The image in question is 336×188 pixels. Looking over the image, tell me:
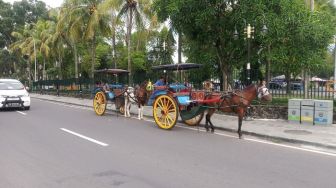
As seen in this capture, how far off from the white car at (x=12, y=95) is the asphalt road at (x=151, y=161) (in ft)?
26.2

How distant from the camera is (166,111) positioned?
43.6 ft

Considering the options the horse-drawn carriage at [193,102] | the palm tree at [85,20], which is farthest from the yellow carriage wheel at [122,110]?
the palm tree at [85,20]

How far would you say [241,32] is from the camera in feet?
59.9

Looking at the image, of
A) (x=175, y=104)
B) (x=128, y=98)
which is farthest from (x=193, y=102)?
(x=128, y=98)

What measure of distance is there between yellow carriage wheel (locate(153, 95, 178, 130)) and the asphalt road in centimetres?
65

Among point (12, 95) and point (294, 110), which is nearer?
point (294, 110)

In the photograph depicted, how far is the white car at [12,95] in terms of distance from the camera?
1978cm

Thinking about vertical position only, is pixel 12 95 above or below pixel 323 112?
above

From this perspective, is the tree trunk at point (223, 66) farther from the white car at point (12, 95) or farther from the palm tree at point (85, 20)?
the palm tree at point (85, 20)

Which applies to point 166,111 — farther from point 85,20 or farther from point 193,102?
point 85,20

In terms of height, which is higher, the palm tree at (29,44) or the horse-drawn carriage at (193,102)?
the palm tree at (29,44)

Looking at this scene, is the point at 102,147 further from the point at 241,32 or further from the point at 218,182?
the point at 241,32

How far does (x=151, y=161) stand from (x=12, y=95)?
14.1 metres

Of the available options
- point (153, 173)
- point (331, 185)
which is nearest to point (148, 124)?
point (153, 173)
